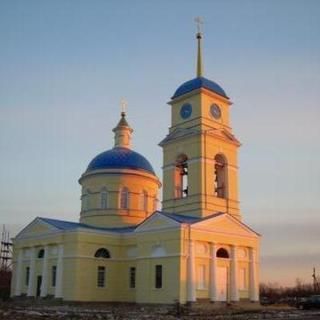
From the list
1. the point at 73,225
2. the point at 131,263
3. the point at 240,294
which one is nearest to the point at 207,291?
the point at 240,294

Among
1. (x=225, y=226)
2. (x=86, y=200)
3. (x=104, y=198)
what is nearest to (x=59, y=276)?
(x=104, y=198)

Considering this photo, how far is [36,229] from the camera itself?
38438mm

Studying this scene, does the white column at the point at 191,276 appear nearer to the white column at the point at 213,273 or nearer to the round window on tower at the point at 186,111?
the white column at the point at 213,273

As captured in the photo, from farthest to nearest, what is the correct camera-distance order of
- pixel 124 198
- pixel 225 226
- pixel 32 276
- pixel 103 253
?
1. pixel 124 198
2. pixel 32 276
3. pixel 103 253
4. pixel 225 226

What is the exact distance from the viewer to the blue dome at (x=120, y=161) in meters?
40.4

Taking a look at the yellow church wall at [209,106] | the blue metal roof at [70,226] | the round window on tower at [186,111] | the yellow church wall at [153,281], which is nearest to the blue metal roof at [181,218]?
the yellow church wall at [153,281]

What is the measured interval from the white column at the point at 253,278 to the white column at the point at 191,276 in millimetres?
5341

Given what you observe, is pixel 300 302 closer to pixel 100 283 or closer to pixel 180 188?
pixel 180 188

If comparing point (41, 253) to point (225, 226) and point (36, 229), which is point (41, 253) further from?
point (225, 226)

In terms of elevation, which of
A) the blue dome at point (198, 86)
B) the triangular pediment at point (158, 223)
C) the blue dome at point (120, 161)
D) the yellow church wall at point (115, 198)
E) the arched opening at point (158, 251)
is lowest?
the arched opening at point (158, 251)

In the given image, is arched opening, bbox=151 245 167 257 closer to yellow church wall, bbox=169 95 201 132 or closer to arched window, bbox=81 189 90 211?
yellow church wall, bbox=169 95 201 132

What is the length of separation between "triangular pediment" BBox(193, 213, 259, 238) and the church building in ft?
0.21

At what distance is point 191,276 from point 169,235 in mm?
2770

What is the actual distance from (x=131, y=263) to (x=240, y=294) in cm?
777
